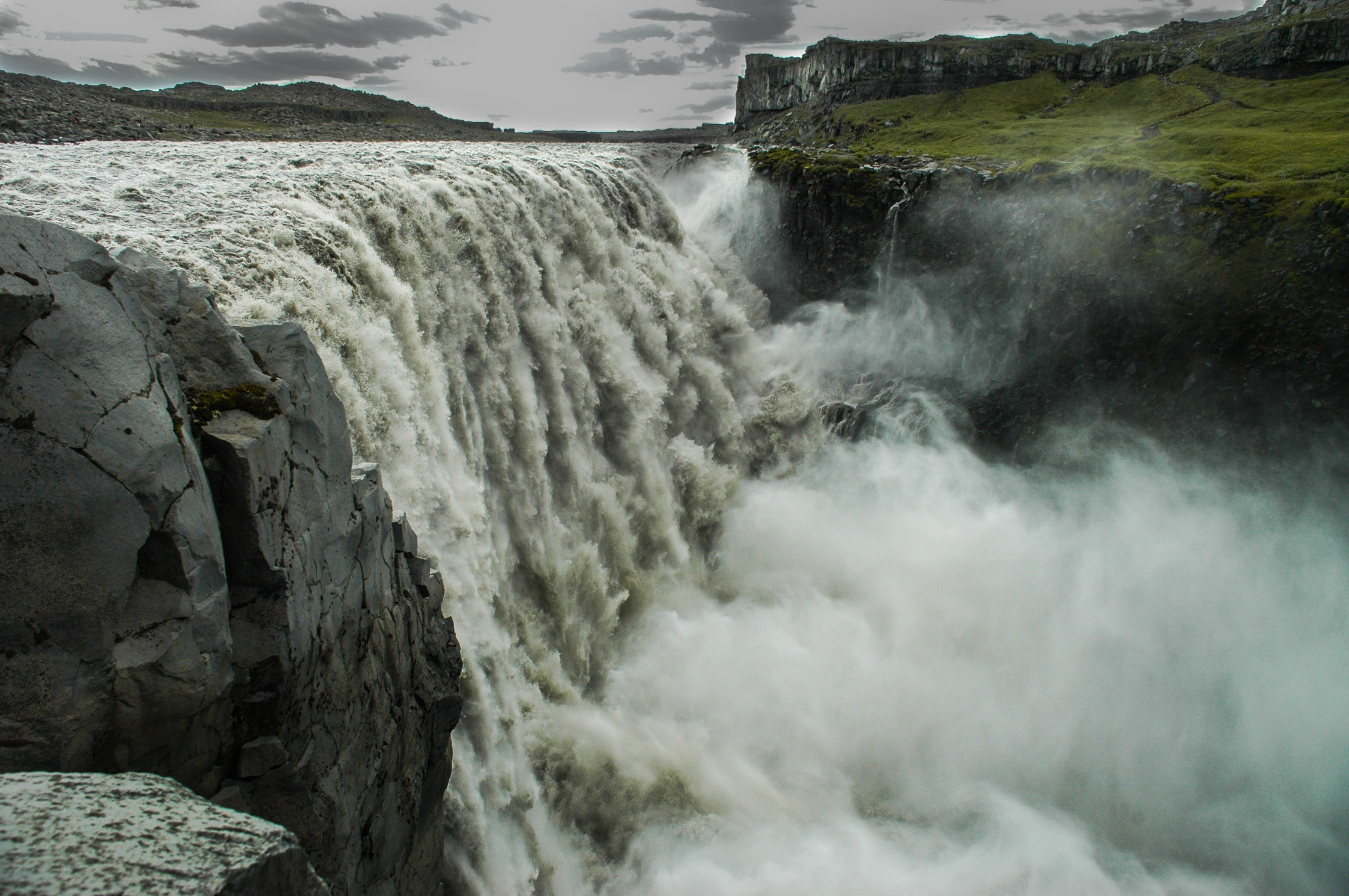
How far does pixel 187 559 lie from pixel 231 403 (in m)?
1.44

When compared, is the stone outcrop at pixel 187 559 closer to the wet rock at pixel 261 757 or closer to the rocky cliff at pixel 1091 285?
the wet rock at pixel 261 757

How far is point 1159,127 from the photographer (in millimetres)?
45188

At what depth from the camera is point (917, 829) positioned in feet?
45.9

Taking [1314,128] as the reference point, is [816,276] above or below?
below

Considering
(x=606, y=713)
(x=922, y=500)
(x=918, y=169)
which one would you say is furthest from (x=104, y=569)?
(x=918, y=169)

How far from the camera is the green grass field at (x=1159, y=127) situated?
2548 cm

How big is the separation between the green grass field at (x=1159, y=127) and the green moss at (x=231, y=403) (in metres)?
30.3

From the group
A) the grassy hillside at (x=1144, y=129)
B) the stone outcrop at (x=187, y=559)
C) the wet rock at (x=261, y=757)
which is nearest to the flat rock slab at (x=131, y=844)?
the stone outcrop at (x=187, y=559)

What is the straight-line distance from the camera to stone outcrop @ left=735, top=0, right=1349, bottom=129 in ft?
167

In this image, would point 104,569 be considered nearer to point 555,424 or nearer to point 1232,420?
point 555,424

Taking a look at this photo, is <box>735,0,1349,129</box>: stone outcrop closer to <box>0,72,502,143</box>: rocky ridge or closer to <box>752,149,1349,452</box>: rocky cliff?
<box>752,149,1349,452</box>: rocky cliff

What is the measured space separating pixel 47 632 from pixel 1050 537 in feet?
79.8

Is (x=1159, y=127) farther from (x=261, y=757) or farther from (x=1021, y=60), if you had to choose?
(x=261, y=757)

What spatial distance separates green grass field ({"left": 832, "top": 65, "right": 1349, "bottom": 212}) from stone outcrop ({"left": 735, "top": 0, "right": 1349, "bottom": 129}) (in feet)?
5.99
